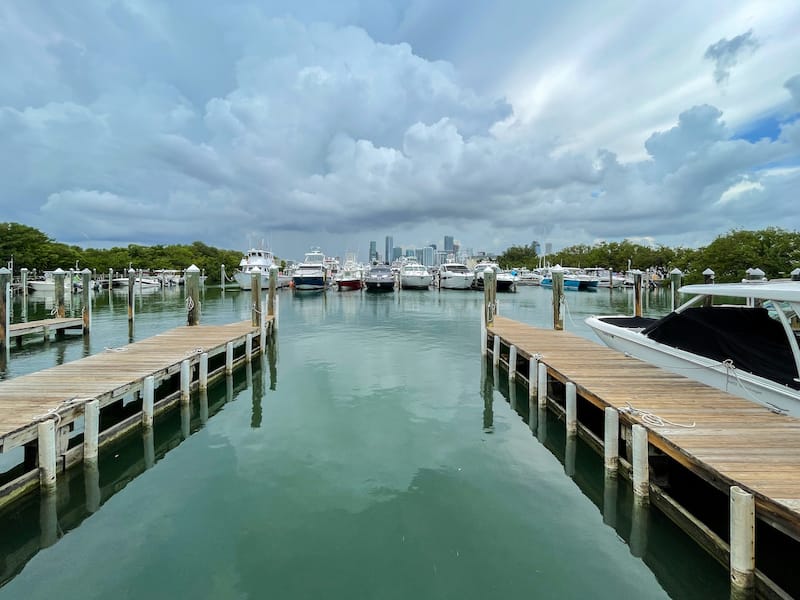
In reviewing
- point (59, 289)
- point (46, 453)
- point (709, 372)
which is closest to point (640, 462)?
point (709, 372)

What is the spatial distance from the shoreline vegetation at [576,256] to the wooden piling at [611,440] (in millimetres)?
28272

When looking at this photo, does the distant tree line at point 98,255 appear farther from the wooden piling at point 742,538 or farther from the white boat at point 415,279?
the wooden piling at point 742,538

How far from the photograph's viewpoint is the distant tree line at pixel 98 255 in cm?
5103

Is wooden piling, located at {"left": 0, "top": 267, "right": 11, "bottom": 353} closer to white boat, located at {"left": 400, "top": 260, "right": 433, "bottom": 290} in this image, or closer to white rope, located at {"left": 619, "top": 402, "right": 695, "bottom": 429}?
white rope, located at {"left": 619, "top": 402, "right": 695, "bottom": 429}

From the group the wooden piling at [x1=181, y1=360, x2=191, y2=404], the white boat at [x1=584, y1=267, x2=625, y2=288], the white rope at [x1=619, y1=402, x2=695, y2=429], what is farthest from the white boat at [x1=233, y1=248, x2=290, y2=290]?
the white rope at [x1=619, y1=402, x2=695, y2=429]

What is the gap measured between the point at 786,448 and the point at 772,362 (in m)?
2.85

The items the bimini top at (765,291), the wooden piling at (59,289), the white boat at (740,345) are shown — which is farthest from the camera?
the wooden piling at (59,289)

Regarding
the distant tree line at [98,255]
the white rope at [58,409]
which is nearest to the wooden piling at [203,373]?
the white rope at [58,409]

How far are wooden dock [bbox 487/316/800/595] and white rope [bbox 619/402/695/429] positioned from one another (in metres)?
0.01

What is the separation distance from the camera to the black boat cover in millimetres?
7211

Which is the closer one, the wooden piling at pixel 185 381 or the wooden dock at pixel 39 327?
the wooden piling at pixel 185 381

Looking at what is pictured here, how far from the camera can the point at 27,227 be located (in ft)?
177

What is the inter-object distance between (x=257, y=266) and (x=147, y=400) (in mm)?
40713

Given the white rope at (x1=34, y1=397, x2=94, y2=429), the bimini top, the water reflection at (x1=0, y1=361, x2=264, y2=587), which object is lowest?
the water reflection at (x1=0, y1=361, x2=264, y2=587)
